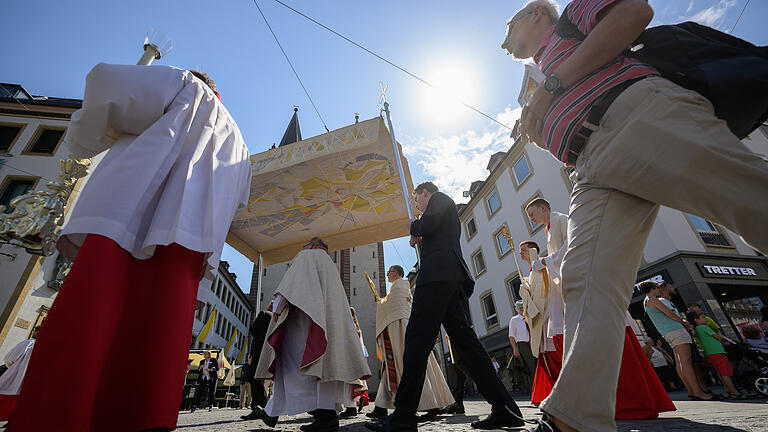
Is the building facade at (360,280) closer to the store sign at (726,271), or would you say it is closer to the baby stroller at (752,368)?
the store sign at (726,271)

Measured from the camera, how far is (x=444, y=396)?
13.5ft

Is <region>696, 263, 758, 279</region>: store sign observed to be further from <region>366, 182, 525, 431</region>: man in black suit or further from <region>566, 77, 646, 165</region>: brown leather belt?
<region>566, 77, 646, 165</region>: brown leather belt

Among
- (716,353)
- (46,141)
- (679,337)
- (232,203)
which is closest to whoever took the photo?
(232,203)

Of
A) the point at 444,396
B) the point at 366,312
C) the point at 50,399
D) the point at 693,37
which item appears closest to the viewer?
the point at 50,399

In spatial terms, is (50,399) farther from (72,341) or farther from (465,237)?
(465,237)

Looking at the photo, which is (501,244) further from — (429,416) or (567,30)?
(567,30)

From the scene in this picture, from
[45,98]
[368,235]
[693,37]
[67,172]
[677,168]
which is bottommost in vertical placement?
[677,168]

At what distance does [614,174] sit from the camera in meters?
1.13

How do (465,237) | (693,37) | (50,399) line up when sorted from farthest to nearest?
(465,237), (693,37), (50,399)

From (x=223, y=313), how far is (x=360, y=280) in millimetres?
15212

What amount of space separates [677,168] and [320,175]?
623 cm

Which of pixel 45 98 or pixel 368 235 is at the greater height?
pixel 45 98

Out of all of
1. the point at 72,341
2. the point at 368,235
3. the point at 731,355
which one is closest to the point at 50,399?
the point at 72,341

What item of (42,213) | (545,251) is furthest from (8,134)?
(545,251)
